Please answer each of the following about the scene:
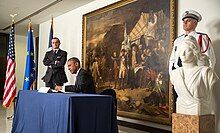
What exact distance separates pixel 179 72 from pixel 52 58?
10.2ft

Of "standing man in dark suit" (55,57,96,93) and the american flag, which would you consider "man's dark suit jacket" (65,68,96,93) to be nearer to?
"standing man in dark suit" (55,57,96,93)

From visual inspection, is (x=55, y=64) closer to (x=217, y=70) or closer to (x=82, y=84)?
(x=82, y=84)

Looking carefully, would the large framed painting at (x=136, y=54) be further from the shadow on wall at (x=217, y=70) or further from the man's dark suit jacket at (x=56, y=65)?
the man's dark suit jacket at (x=56, y=65)

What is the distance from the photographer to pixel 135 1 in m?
5.29

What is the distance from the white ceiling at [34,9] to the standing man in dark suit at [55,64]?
1.68 metres

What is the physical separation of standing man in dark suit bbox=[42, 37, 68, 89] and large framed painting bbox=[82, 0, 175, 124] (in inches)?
43.2

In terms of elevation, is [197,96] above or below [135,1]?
below

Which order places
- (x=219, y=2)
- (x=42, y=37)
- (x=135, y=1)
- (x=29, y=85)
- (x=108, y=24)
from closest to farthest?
(x=219, y=2) < (x=135, y=1) < (x=108, y=24) < (x=29, y=85) < (x=42, y=37)

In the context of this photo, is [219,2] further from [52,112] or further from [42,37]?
[42,37]

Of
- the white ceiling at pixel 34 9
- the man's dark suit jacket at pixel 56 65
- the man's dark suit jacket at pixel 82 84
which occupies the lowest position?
the man's dark suit jacket at pixel 82 84

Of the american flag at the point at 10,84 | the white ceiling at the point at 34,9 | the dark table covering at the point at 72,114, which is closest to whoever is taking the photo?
the dark table covering at the point at 72,114

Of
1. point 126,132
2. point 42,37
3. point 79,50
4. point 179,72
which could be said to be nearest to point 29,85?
point 79,50

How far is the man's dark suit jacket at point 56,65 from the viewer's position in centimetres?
536

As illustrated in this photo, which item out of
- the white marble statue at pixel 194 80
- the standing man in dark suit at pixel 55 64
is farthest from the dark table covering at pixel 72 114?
the standing man in dark suit at pixel 55 64
